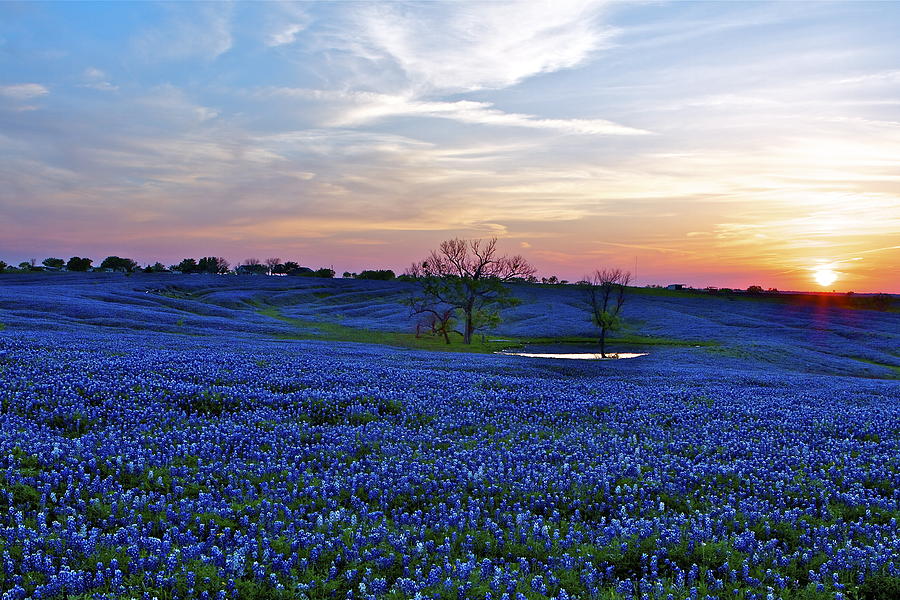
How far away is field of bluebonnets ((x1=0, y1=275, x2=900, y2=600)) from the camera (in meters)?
5.99

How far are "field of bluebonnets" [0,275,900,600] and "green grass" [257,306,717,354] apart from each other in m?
33.6

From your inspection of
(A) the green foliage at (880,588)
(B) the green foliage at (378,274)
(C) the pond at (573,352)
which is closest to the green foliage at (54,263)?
(B) the green foliage at (378,274)

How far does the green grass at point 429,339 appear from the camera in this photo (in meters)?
51.2

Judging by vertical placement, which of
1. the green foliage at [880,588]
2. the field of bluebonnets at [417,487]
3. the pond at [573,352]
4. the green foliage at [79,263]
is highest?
the green foliage at [79,263]

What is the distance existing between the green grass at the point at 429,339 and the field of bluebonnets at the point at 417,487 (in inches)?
1322

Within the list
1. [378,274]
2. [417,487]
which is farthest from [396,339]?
[378,274]

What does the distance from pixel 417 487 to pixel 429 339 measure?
52160 mm

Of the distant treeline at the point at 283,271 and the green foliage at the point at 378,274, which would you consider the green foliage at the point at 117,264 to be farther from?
the green foliage at the point at 378,274

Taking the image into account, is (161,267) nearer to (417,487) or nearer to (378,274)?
(378,274)

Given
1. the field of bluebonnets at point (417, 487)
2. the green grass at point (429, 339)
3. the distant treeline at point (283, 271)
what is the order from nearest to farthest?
the field of bluebonnets at point (417, 487)
the green grass at point (429, 339)
the distant treeline at point (283, 271)

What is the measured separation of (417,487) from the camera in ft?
27.7

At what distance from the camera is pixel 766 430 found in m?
12.9

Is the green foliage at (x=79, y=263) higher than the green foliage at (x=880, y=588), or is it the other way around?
the green foliage at (x=79, y=263)

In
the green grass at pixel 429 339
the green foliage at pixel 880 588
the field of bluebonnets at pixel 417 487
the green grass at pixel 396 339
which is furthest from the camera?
the green grass at pixel 429 339
